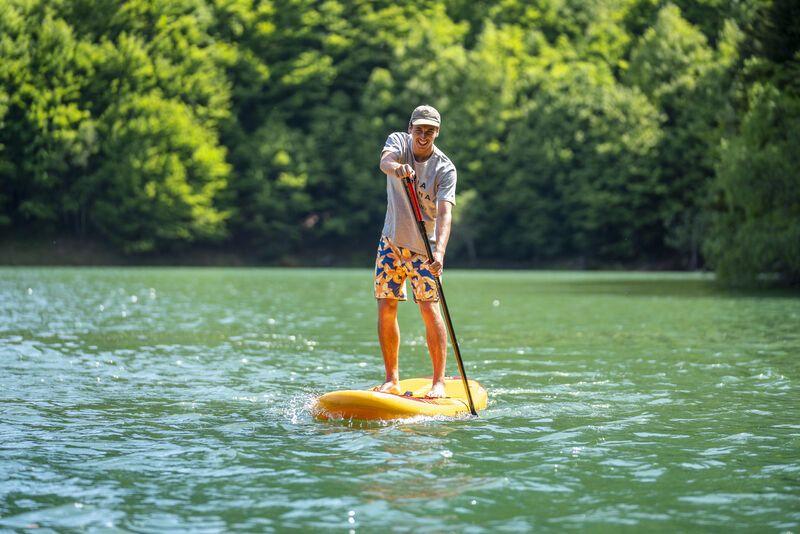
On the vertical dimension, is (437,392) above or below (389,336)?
below

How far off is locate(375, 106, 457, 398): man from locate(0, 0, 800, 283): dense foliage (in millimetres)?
42408

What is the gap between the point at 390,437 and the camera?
25.1ft

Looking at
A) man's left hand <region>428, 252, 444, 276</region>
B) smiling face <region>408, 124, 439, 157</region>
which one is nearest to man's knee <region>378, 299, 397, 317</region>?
man's left hand <region>428, 252, 444, 276</region>

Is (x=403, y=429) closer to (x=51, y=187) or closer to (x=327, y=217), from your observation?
(x=51, y=187)

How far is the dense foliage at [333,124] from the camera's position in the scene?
185ft

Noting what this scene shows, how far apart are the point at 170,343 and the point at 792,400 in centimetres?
824

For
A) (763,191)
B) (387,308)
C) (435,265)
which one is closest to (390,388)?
(387,308)

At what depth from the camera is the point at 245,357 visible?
1318cm

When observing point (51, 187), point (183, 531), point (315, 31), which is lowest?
point (183, 531)

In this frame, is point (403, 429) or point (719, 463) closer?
point (719, 463)

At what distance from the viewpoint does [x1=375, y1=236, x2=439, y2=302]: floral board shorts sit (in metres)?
8.96

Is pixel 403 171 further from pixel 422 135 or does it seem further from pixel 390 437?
pixel 390 437

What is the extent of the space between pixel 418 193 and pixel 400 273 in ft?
2.17

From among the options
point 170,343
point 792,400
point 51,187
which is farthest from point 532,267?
point 792,400
